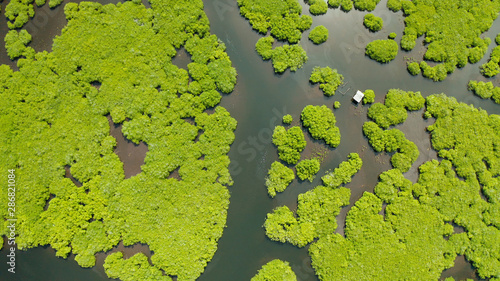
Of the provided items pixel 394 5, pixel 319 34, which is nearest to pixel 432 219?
pixel 319 34

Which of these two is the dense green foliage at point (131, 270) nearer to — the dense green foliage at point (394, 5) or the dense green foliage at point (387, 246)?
the dense green foliage at point (387, 246)

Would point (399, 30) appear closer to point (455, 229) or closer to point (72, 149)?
point (455, 229)

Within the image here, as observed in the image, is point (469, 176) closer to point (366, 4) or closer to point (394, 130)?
point (394, 130)

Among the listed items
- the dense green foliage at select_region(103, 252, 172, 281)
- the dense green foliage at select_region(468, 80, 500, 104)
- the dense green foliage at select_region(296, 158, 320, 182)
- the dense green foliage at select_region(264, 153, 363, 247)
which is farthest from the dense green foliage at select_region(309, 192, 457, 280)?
the dense green foliage at select_region(103, 252, 172, 281)

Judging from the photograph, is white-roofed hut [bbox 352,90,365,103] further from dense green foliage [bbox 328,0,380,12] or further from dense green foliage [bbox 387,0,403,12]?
dense green foliage [bbox 387,0,403,12]

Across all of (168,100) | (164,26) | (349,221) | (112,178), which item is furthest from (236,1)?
(349,221)

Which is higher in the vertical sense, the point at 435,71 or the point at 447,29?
the point at 447,29
